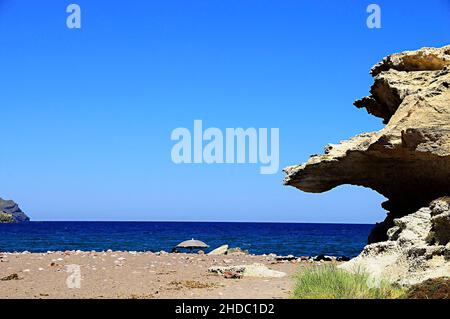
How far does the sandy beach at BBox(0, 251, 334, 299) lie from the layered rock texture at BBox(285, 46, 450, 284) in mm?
4169

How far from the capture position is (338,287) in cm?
1059

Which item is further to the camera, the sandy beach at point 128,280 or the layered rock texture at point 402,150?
the layered rock texture at point 402,150

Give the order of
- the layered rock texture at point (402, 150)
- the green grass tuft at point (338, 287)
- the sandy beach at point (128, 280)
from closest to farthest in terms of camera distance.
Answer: the green grass tuft at point (338, 287) → the sandy beach at point (128, 280) → the layered rock texture at point (402, 150)

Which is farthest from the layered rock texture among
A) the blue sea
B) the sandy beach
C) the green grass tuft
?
the blue sea

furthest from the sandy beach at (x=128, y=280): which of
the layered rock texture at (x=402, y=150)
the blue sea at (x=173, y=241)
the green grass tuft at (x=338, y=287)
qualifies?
the blue sea at (x=173, y=241)

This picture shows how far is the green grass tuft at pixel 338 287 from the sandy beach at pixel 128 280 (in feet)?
1.99

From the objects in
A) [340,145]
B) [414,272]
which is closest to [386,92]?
[340,145]

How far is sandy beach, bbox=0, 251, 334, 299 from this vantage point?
11.9m

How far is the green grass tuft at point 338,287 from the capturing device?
1026 cm

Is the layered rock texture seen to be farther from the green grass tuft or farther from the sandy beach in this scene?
the sandy beach

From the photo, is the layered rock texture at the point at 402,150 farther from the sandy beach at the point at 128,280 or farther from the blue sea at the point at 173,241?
the blue sea at the point at 173,241

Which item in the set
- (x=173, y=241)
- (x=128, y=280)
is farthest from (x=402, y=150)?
(x=173, y=241)

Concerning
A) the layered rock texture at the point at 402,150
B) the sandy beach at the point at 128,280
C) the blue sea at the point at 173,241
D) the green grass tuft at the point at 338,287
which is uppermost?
the layered rock texture at the point at 402,150

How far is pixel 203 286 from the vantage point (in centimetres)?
1288
